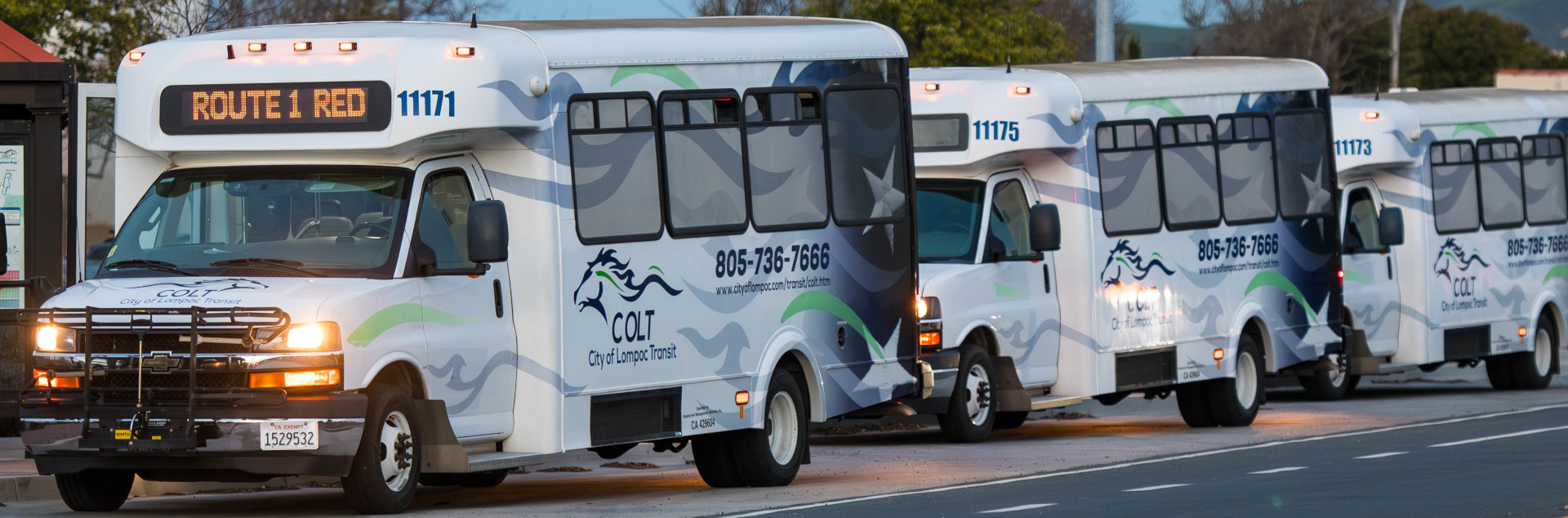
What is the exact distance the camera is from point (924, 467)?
1603 cm

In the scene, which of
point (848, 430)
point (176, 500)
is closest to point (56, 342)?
point (176, 500)

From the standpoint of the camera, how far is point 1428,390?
25969mm

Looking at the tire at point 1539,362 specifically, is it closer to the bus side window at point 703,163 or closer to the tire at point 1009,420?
the tire at point 1009,420

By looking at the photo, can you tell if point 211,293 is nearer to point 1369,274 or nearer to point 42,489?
point 42,489

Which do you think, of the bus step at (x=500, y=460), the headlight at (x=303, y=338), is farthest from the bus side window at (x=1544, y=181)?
the headlight at (x=303, y=338)

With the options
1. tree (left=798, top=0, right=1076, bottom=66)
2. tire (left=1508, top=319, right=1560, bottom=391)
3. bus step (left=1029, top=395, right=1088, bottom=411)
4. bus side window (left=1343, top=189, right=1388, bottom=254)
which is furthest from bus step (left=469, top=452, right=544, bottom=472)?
tree (left=798, top=0, right=1076, bottom=66)

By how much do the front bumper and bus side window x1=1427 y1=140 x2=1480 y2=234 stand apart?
15683 millimetres

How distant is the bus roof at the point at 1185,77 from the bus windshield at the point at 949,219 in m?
1.38

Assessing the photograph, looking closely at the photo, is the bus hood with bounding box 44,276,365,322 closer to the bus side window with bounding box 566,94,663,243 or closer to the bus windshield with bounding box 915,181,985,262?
the bus side window with bounding box 566,94,663,243

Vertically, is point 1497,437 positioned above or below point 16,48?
below

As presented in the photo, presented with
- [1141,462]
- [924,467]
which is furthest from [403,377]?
[1141,462]

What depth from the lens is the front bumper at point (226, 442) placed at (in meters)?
11.2

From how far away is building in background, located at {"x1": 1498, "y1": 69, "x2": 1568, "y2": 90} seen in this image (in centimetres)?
8325

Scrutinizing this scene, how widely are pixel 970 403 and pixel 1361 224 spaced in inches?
291
